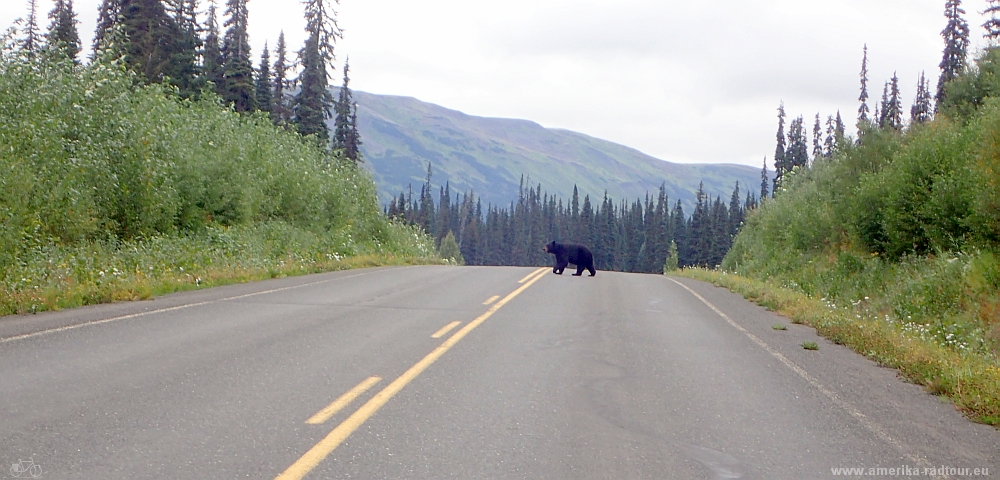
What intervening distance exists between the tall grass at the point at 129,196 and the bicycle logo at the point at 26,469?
25.3 feet

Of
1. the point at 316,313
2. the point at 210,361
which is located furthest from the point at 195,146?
the point at 210,361

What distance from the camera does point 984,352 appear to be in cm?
1260

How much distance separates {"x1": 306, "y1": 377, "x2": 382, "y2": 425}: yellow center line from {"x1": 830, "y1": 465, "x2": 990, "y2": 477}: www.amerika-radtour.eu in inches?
144

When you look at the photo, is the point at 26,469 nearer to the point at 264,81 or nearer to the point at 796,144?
the point at 264,81

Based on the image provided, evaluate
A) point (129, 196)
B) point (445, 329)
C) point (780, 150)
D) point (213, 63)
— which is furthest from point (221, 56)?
point (780, 150)

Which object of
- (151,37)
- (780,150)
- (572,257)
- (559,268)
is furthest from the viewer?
(780,150)

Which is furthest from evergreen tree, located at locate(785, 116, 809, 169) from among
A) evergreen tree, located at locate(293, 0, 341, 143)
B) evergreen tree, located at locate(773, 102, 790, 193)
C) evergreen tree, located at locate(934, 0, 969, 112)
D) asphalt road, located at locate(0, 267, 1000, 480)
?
asphalt road, located at locate(0, 267, 1000, 480)

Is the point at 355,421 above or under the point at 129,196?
under

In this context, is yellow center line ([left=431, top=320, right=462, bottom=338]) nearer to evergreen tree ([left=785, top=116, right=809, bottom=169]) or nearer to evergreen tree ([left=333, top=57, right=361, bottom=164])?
evergreen tree ([left=333, top=57, right=361, bottom=164])

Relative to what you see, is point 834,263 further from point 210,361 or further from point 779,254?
point 210,361

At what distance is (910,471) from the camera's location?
5555mm

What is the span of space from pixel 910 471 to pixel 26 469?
559cm

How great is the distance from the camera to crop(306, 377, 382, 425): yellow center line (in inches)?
246

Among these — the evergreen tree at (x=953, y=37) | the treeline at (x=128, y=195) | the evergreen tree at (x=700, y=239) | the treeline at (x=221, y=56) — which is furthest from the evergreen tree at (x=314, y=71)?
the evergreen tree at (x=700, y=239)
